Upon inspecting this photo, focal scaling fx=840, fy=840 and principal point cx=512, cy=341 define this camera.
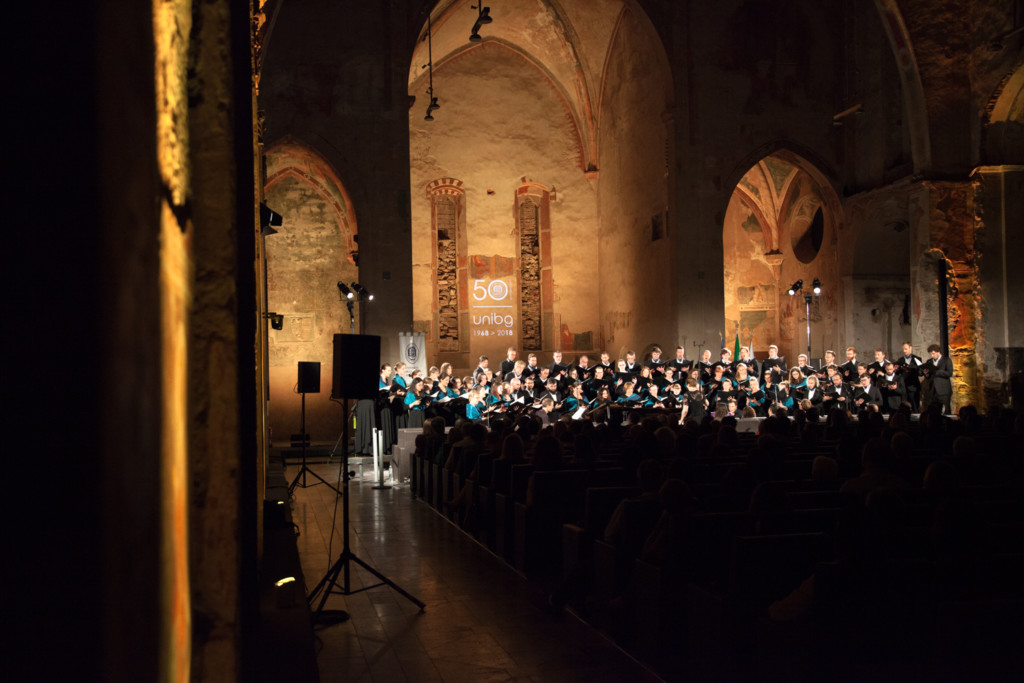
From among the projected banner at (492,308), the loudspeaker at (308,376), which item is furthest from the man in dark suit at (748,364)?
the loudspeaker at (308,376)

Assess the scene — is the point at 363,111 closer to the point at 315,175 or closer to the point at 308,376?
the point at 315,175

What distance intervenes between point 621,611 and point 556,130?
23.9 metres

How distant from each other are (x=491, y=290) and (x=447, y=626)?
21.5 m

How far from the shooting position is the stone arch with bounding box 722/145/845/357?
2591 centimetres

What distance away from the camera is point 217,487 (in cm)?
141

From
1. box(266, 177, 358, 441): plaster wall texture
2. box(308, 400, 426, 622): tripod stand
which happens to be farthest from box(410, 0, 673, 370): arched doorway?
box(308, 400, 426, 622): tripod stand

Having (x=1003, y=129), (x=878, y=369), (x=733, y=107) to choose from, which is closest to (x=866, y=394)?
(x=878, y=369)

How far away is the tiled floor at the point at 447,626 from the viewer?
484 cm

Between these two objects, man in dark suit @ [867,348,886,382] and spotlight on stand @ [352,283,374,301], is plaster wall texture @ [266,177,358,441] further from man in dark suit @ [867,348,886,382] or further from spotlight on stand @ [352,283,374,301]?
man in dark suit @ [867,348,886,382]

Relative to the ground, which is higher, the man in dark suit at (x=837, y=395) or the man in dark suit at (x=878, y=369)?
the man in dark suit at (x=878, y=369)

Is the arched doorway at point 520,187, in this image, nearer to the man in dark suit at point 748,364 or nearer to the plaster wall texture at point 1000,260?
the man in dark suit at point 748,364

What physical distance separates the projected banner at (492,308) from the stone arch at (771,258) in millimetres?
6812

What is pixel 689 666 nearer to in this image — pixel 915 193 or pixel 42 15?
pixel 42 15

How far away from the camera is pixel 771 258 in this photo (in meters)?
27.5
